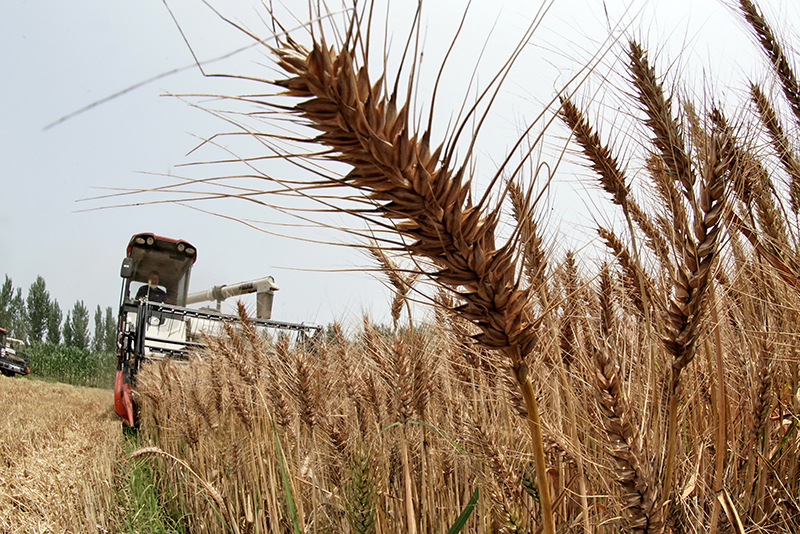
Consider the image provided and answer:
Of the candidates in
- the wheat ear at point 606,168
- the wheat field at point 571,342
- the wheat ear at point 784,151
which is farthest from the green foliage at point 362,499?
the wheat ear at point 784,151

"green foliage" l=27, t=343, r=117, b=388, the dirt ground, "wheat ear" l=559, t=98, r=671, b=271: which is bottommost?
"green foliage" l=27, t=343, r=117, b=388

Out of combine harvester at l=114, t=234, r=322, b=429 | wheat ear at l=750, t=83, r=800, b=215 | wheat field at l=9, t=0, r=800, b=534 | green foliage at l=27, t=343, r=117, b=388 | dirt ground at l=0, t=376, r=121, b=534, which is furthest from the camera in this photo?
green foliage at l=27, t=343, r=117, b=388

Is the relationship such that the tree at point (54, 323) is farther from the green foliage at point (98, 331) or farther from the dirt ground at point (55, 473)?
the dirt ground at point (55, 473)

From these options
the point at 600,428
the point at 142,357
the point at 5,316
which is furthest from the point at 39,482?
the point at 5,316

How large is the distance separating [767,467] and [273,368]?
212 cm

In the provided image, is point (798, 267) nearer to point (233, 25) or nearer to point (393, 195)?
point (393, 195)

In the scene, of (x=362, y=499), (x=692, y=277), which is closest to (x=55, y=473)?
(x=362, y=499)

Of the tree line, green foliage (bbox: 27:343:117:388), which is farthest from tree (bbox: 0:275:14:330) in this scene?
green foliage (bbox: 27:343:117:388)

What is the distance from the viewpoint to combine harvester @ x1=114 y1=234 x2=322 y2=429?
309 inches

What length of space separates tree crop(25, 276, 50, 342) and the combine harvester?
173 feet

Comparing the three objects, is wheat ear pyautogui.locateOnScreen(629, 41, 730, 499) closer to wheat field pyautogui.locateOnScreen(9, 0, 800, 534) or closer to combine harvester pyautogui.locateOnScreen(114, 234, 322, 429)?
wheat field pyautogui.locateOnScreen(9, 0, 800, 534)

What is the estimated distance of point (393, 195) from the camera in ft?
2.24

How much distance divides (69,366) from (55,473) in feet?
103

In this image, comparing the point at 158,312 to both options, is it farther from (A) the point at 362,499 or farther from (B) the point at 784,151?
(B) the point at 784,151
